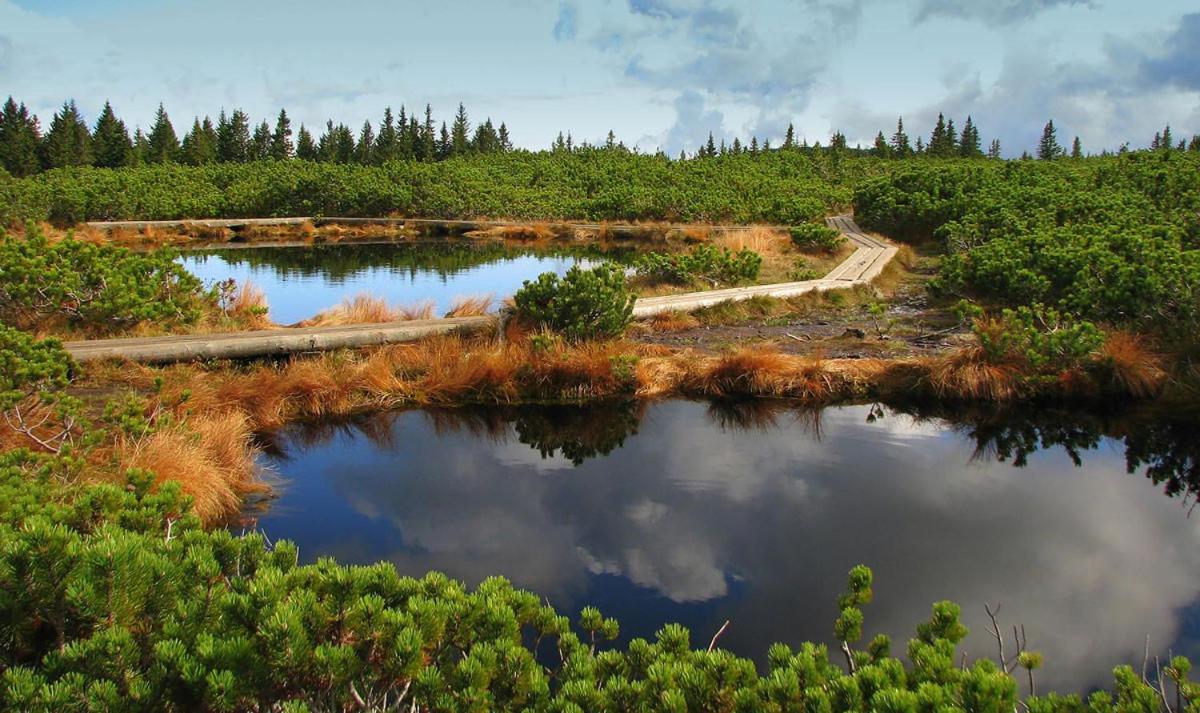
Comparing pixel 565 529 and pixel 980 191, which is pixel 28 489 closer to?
pixel 565 529

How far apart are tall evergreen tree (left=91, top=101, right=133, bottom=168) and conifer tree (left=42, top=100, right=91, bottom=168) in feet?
2.42

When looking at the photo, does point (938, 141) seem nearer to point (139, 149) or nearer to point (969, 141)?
point (969, 141)

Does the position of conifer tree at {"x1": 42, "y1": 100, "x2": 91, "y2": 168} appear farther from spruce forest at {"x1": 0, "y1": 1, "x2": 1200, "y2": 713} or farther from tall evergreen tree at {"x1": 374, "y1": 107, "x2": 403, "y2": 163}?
spruce forest at {"x1": 0, "y1": 1, "x2": 1200, "y2": 713}

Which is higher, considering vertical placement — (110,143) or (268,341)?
(110,143)

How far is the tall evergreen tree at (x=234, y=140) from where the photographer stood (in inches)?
2505

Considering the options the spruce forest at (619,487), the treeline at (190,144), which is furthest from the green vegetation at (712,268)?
the treeline at (190,144)

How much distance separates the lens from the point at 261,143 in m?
64.9

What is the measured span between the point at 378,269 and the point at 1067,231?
61.5ft

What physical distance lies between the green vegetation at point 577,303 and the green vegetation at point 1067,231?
6.64 metres

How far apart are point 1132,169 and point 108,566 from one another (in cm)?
3355

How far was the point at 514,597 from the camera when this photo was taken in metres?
3.43

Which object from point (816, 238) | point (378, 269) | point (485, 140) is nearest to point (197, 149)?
point (485, 140)

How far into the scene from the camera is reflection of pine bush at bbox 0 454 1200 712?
262cm

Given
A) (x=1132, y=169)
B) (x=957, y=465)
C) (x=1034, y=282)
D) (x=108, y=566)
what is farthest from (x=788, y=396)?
(x=1132, y=169)
